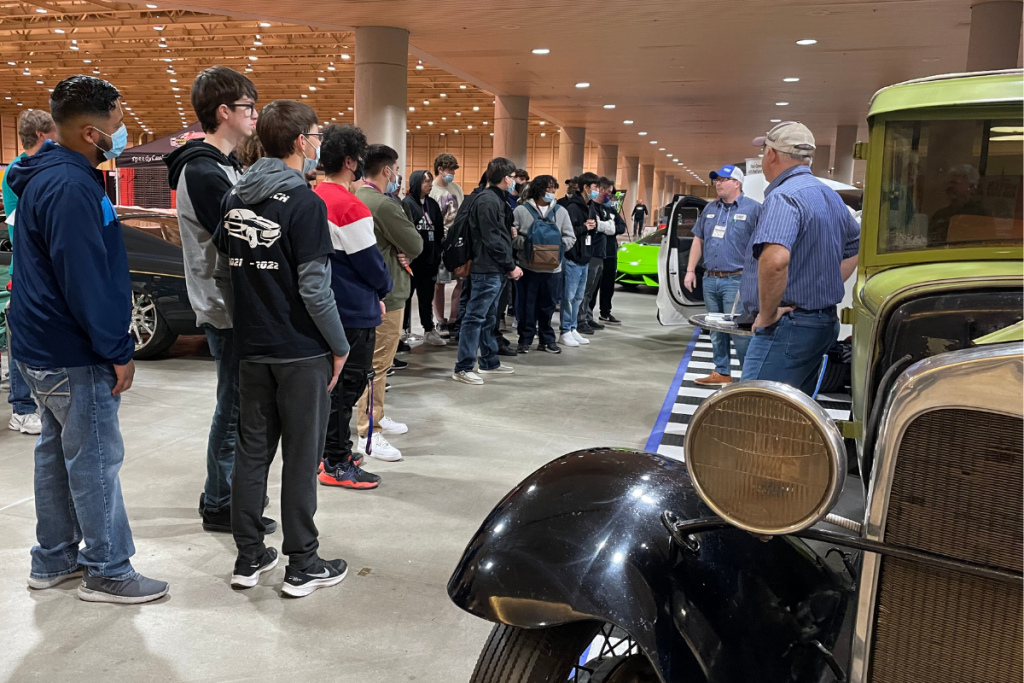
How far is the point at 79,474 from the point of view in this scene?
285 cm

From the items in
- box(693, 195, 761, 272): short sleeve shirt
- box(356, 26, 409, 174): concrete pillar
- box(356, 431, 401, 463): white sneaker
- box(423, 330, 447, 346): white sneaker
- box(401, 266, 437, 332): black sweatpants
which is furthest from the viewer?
box(356, 26, 409, 174): concrete pillar

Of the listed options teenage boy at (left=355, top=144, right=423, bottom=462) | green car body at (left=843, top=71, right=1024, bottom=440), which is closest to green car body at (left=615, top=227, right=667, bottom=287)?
teenage boy at (left=355, top=144, right=423, bottom=462)

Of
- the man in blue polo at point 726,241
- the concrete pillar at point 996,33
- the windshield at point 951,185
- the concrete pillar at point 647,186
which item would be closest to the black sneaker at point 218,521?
the windshield at point 951,185

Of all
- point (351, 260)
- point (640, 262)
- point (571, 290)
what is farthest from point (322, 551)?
point (640, 262)

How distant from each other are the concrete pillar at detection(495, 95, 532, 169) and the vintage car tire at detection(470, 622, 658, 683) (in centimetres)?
1648

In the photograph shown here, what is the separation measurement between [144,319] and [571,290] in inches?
176

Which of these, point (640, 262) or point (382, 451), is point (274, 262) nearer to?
point (382, 451)

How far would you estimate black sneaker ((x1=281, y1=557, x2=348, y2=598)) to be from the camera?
308cm

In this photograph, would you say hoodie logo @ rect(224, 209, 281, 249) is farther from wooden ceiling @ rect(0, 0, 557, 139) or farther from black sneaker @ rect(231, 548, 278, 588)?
wooden ceiling @ rect(0, 0, 557, 139)

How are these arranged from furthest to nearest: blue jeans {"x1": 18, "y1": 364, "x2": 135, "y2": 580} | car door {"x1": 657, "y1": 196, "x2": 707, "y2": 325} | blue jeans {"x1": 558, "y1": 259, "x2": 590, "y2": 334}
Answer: blue jeans {"x1": 558, "y1": 259, "x2": 590, "y2": 334} → car door {"x1": 657, "y1": 196, "x2": 707, "y2": 325} → blue jeans {"x1": 18, "y1": 364, "x2": 135, "y2": 580}

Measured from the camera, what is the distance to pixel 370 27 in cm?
1139

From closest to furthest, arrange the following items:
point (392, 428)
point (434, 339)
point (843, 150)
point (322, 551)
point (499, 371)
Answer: point (322, 551) < point (392, 428) < point (499, 371) < point (434, 339) < point (843, 150)

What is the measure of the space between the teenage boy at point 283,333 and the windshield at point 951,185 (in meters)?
2.10

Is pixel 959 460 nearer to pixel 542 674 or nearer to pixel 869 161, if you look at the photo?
pixel 542 674
